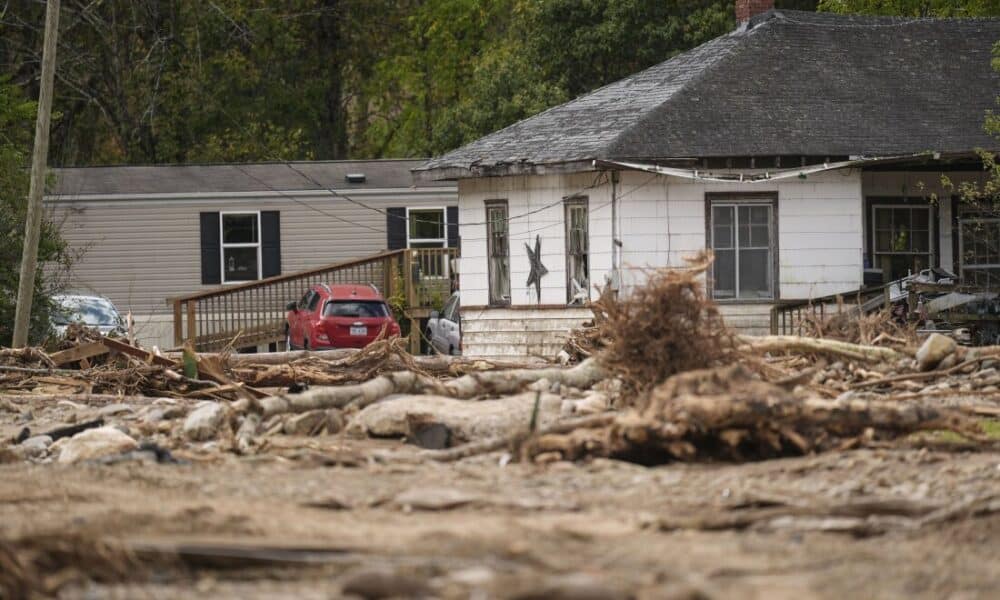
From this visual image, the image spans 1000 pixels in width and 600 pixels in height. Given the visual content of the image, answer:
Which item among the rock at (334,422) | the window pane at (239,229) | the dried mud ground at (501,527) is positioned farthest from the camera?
the window pane at (239,229)

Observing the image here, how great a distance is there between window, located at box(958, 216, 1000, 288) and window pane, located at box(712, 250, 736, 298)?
3825 mm

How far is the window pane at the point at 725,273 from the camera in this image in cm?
2559

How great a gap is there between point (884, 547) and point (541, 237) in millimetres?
18232

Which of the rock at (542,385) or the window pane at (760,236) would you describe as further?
the window pane at (760,236)

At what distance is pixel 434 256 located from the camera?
3603cm

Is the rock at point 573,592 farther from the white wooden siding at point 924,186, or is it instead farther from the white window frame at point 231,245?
the white window frame at point 231,245

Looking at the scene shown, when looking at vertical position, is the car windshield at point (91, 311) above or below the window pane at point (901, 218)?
below

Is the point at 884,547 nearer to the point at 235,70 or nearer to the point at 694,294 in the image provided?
the point at 694,294

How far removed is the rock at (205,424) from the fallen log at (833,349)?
5.70 m

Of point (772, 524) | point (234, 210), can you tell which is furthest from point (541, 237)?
point (772, 524)

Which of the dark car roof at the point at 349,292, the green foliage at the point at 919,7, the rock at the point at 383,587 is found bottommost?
the rock at the point at 383,587

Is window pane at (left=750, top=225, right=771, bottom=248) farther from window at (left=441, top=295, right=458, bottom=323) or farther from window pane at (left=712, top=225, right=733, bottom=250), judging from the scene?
window at (left=441, top=295, right=458, bottom=323)

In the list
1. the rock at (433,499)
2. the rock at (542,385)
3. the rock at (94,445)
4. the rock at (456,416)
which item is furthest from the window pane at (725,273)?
the rock at (433,499)

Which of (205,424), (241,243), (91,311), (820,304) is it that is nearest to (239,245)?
(241,243)
